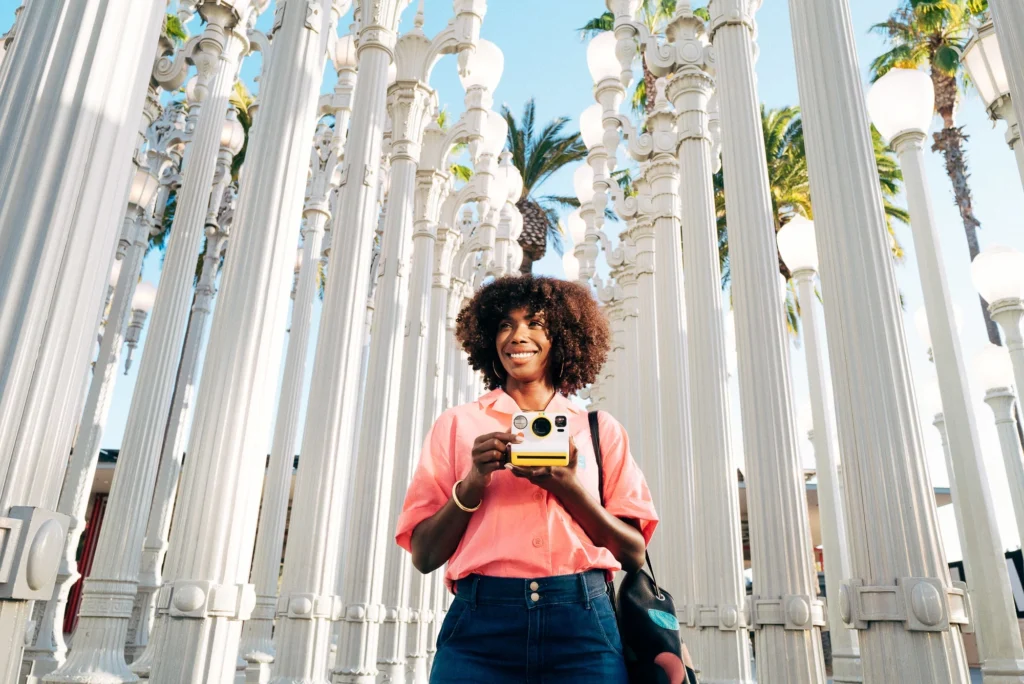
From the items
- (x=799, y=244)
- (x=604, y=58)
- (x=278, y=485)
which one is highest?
(x=604, y=58)

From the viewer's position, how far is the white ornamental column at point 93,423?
1030 centimetres

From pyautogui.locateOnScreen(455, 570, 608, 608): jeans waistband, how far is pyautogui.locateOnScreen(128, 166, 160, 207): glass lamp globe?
1149 centimetres

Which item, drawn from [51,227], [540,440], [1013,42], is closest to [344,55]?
[51,227]

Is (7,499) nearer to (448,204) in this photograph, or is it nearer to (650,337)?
(650,337)

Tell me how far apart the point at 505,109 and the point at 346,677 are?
2384 centimetres

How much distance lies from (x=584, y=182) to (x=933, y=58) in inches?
316

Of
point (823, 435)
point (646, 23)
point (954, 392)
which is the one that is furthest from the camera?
point (646, 23)

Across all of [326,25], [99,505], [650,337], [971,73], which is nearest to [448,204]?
[650,337]

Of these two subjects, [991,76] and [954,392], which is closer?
[991,76]

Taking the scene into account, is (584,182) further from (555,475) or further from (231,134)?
(555,475)

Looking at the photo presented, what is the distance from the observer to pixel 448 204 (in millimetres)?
16609

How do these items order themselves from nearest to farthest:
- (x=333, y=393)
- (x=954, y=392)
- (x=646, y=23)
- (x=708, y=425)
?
1. (x=954, y=392)
2. (x=333, y=393)
3. (x=708, y=425)
4. (x=646, y=23)

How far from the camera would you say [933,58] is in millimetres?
16188

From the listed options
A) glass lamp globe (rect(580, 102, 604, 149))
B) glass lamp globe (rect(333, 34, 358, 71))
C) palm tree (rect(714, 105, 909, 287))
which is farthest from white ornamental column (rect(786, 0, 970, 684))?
palm tree (rect(714, 105, 909, 287))
